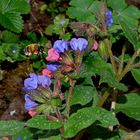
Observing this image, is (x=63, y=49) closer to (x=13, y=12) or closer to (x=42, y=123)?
(x=42, y=123)

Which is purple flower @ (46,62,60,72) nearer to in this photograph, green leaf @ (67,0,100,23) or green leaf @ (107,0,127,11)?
green leaf @ (67,0,100,23)

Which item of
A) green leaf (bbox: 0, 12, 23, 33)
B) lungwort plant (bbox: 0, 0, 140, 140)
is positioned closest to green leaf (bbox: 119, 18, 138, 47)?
lungwort plant (bbox: 0, 0, 140, 140)

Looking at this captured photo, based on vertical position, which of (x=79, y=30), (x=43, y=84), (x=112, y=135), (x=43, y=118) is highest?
(x=79, y=30)

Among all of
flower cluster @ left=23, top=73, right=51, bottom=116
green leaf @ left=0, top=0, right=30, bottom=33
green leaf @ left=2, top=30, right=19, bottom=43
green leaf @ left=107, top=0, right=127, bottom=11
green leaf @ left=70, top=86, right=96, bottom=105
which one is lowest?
green leaf @ left=70, top=86, right=96, bottom=105

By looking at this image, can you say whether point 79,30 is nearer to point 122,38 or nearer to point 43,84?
point 43,84

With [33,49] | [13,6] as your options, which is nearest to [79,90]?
[33,49]

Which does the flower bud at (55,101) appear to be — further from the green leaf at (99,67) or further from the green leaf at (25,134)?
the green leaf at (25,134)

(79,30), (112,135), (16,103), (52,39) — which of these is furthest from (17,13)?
(112,135)

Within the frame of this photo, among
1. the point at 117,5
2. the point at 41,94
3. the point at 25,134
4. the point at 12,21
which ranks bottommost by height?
the point at 25,134
